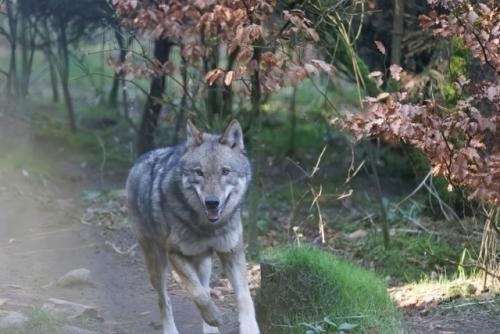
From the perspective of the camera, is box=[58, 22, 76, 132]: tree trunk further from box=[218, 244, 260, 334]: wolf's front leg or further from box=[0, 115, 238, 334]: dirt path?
box=[218, 244, 260, 334]: wolf's front leg

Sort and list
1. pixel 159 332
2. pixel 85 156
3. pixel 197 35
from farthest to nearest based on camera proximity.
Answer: pixel 85 156 → pixel 197 35 → pixel 159 332

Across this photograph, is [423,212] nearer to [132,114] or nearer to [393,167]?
[393,167]

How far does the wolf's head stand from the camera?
6.93 m

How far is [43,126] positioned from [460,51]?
818cm

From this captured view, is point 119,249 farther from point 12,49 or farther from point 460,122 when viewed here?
point 460,122

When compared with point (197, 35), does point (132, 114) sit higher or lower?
lower

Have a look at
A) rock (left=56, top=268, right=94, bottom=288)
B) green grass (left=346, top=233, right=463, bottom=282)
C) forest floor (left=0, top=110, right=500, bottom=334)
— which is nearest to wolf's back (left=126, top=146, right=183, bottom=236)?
forest floor (left=0, top=110, right=500, bottom=334)

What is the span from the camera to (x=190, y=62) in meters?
9.88

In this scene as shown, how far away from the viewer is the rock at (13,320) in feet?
22.1

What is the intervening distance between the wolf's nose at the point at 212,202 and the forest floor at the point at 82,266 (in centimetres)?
109

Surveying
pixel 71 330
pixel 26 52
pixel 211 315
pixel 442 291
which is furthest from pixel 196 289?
pixel 26 52

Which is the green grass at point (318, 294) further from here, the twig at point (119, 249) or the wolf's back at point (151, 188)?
the twig at point (119, 249)

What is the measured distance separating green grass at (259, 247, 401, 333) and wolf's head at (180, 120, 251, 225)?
0.60 meters

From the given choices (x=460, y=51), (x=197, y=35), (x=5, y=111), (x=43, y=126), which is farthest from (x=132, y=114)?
(x=460, y=51)
